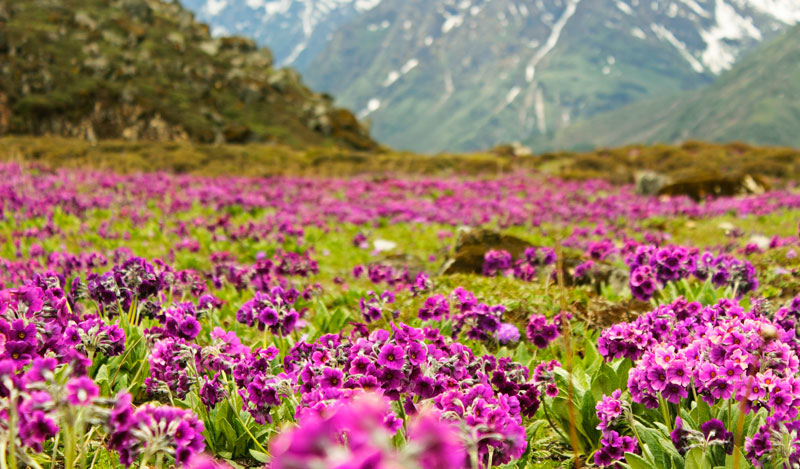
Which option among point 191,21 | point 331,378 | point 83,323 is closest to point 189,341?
point 83,323

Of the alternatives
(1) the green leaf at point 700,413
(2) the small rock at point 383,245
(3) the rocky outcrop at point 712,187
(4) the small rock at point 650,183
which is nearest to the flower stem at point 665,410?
(1) the green leaf at point 700,413

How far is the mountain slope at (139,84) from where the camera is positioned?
50.1 m

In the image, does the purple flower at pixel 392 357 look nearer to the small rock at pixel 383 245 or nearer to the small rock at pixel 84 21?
the small rock at pixel 383 245

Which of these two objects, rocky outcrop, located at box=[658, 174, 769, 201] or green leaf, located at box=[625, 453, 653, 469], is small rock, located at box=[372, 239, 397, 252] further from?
rocky outcrop, located at box=[658, 174, 769, 201]

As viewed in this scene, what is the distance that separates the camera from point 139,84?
55.8 m

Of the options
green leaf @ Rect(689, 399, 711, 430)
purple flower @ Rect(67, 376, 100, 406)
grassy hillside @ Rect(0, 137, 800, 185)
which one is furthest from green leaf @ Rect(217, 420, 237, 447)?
grassy hillside @ Rect(0, 137, 800, 185)

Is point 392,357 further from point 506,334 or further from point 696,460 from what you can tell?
point 506,334

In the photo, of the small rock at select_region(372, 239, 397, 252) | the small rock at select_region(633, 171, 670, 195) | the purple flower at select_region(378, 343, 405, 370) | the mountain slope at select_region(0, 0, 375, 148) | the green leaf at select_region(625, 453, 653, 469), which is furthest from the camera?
the mountain slope at select_region(0, 0, 375, 148)

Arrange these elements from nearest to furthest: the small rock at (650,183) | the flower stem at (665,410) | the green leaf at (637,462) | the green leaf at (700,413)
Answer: the green leaf at (637,462), the flower stem at (665,410), the green leaf at (700,413), the small rock at (650,183)

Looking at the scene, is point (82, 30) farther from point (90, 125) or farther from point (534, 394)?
point (534, 394)

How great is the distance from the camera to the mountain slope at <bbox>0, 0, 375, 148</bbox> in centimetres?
5012

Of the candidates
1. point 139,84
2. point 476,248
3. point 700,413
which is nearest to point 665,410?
point 700,413

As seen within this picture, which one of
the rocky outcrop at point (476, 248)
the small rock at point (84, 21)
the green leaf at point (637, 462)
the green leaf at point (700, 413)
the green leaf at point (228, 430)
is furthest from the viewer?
the small rock at point (84, 21)

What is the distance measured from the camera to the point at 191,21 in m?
75.7
